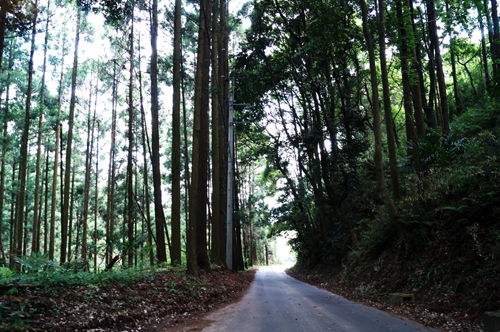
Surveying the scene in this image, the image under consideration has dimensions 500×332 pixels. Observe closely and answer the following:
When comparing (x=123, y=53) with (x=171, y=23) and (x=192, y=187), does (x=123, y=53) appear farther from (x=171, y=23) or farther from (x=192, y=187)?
(x=192, y=187)

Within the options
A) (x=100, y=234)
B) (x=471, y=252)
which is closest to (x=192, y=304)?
(x=471, y=252)

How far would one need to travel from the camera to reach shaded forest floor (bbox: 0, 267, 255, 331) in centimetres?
431

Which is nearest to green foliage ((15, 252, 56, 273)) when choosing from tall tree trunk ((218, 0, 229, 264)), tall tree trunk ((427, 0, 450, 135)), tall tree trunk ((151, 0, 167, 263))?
tall tree trunk ((151, 0, 167, 263))

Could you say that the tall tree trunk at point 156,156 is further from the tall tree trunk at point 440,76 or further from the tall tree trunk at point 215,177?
the tall tree trunk at point 440,76

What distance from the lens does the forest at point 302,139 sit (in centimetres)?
725

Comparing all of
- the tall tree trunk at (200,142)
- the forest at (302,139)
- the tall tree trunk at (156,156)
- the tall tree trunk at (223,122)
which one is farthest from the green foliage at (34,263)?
the tall tree trunk at (223,122)

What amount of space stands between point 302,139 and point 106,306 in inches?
555

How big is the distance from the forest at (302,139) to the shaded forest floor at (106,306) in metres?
0.08

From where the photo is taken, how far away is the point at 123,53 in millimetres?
18109

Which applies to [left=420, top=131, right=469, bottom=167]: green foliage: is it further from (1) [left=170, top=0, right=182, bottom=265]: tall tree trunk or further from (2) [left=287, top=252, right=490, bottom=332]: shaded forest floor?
(1) [left=170, top=0, right=182, bottom=265]: tall tree trunk

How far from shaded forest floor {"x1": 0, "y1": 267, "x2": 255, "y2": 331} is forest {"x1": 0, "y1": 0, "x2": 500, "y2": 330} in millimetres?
76

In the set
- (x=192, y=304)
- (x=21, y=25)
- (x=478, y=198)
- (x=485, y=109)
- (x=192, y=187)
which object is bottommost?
(x=192, y=304)

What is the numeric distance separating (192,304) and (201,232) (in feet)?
13.6

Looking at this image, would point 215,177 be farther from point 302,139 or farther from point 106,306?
point 106,306
